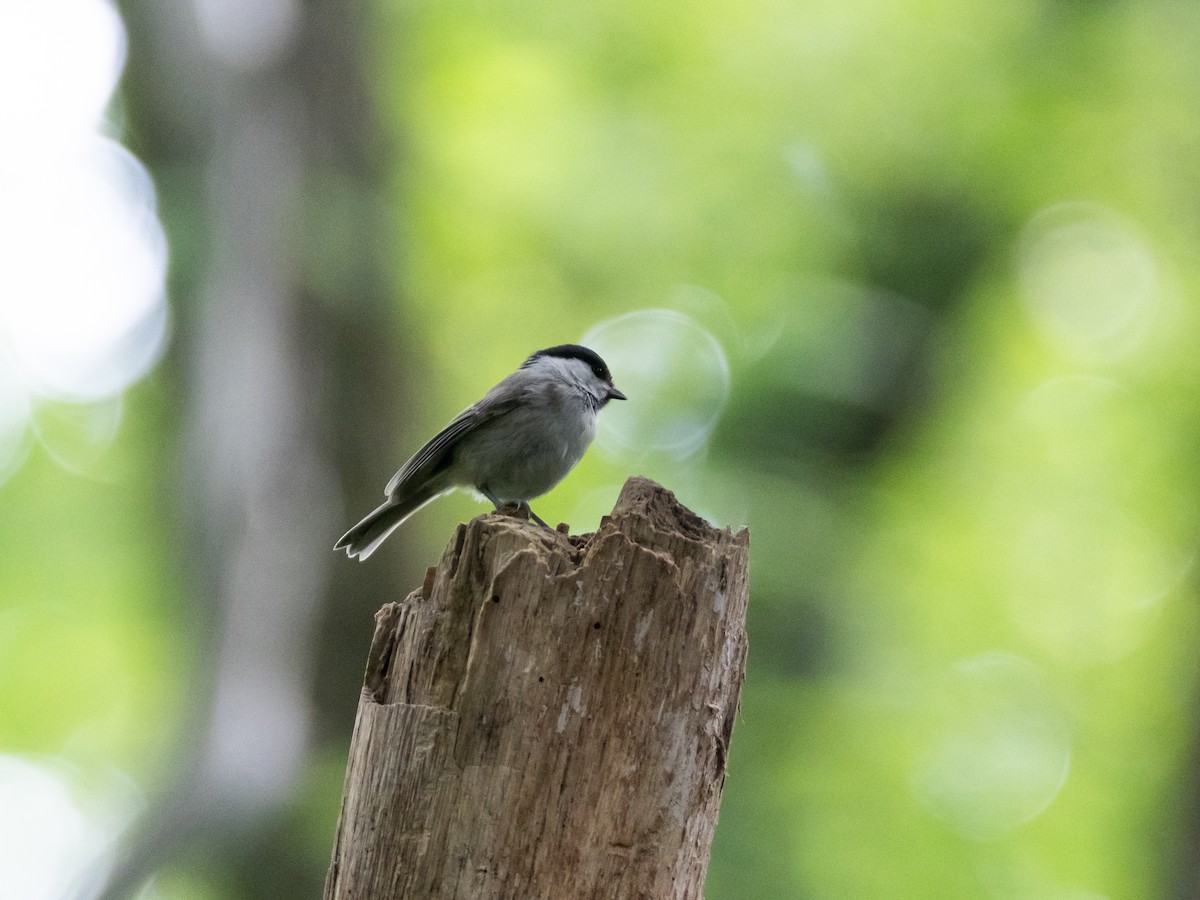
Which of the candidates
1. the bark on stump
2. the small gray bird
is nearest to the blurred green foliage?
the small gray bird

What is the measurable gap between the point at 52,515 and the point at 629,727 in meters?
10.3

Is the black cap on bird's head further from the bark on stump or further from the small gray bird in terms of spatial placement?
the bark on stump

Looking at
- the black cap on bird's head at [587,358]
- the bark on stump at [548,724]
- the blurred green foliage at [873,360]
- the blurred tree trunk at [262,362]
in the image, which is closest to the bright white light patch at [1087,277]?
the blurred green foliage at [873,360]

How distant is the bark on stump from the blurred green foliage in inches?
199

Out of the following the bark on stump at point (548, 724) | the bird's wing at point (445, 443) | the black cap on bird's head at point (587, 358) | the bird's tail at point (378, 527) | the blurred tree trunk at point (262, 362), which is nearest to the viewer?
the bark on stump at point (548, 724)

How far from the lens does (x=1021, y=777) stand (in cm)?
902

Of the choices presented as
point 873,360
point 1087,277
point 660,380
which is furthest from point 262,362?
point 1087,277

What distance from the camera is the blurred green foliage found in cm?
863

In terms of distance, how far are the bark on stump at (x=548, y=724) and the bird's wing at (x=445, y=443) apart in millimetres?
1933

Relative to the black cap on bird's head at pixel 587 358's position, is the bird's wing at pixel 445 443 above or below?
below

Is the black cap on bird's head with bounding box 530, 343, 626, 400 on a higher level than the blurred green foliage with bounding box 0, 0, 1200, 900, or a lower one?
lower

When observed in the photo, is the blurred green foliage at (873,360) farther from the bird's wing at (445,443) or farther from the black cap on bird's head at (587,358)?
the bird's wing at (445,443)

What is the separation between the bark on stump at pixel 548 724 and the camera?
2582mm

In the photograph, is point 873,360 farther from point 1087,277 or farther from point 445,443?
point 445,443
